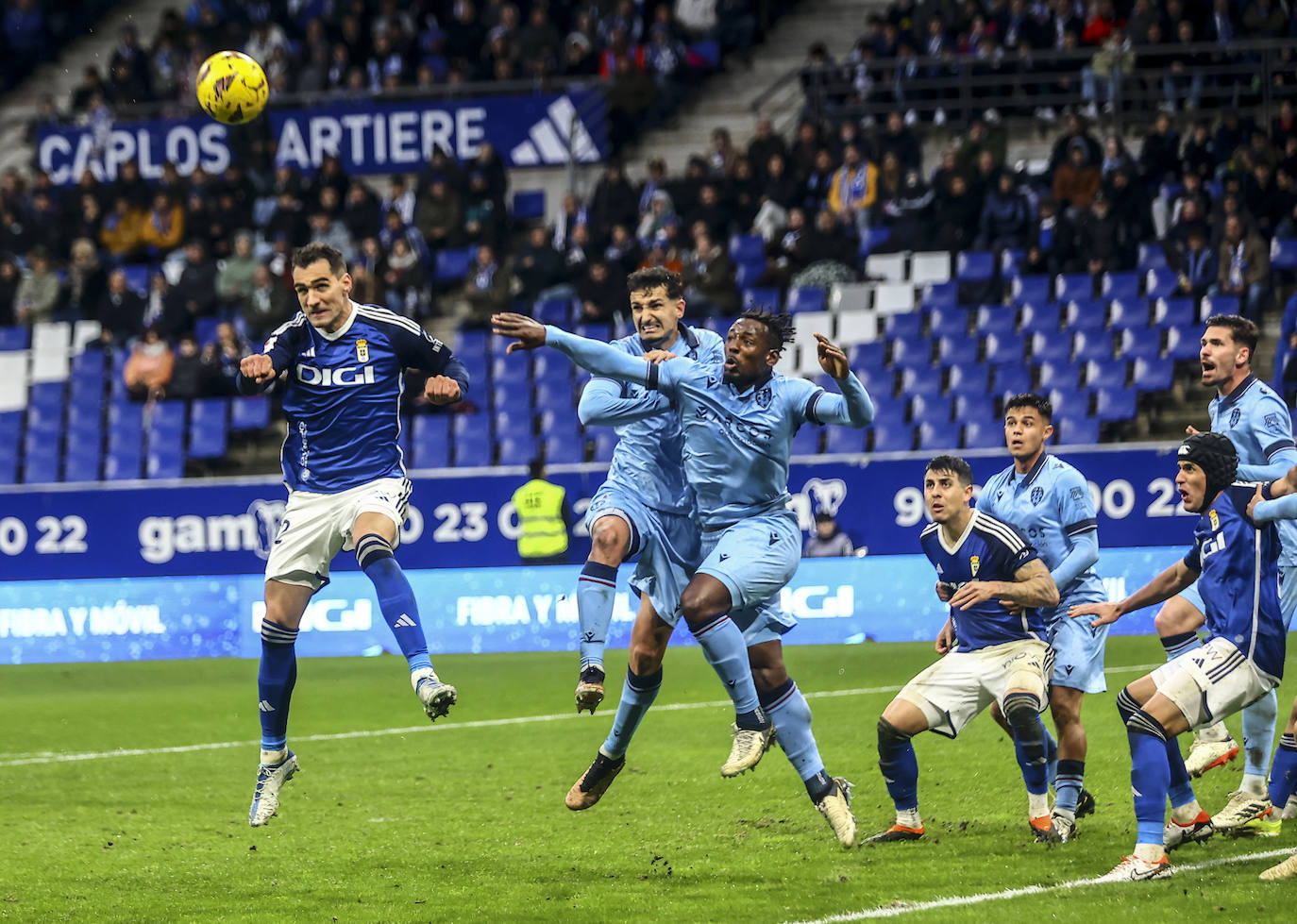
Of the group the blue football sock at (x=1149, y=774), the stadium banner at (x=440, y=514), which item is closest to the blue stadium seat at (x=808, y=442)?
the stadium banner at (x=440, y=514)

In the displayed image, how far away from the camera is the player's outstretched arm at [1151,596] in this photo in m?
7.25

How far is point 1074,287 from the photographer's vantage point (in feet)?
62.1

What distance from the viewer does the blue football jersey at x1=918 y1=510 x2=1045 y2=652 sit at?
758cm

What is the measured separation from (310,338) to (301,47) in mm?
18063

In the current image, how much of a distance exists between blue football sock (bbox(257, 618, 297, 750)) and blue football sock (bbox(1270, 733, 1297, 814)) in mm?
4559

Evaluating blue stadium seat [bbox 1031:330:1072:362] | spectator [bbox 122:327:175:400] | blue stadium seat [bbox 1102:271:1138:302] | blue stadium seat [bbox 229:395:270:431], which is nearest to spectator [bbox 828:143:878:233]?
blue stadium seat [bbox 1031:330:1072:362]

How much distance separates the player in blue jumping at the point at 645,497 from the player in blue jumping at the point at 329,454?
80 cm

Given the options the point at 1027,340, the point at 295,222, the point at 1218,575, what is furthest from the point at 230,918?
the point at 295,222

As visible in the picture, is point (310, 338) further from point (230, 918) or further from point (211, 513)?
point (211, 513)

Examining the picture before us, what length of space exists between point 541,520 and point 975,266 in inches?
243

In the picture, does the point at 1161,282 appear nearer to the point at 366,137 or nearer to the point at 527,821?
the point at 366,137

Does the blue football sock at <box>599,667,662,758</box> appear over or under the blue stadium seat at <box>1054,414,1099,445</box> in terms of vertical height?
under

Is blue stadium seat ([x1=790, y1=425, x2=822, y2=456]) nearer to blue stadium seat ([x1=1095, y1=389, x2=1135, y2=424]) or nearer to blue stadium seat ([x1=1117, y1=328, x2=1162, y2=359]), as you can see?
blue stadium seat ([x1=1095, y1=389, x2=1135, y2=424])

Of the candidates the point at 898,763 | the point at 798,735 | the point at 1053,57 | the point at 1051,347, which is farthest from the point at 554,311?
the point at 798,735
